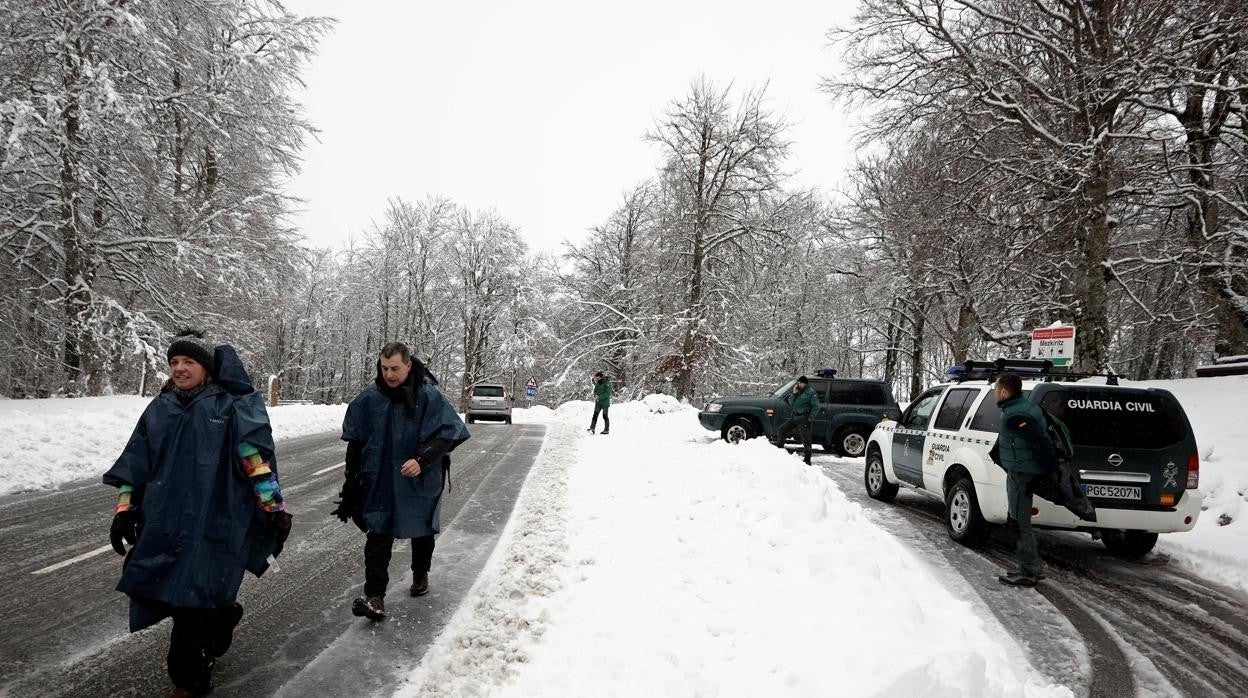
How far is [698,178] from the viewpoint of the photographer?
24.7 metres

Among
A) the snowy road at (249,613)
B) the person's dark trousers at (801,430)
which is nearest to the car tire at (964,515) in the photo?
the snowy road at (249,613)

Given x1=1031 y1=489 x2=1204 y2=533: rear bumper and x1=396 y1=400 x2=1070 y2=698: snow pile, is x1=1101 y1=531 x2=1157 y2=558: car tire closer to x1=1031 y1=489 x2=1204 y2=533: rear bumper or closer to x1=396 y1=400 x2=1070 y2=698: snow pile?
x1=1031 y1=489 x2=1204 y2=533: rear bumper

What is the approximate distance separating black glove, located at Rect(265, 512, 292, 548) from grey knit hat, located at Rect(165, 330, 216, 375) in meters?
0.82

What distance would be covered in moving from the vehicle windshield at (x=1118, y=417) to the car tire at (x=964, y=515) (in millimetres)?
1173

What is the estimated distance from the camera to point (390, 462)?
4.16m

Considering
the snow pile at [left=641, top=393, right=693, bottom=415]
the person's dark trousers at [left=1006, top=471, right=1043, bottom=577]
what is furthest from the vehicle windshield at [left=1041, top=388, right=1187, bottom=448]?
the snow pile at [left=641, top=393, right=693, bottom=415]

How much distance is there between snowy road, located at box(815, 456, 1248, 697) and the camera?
3.78 m

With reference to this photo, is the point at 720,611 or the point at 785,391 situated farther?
the point at 785,391

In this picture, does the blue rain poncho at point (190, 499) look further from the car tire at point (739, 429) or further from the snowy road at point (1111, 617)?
the car tire at point (739, 429)

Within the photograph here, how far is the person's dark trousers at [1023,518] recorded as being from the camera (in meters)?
5.44

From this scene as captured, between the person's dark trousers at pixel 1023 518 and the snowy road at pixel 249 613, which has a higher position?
the person's dark trousers at pixel 1023 518

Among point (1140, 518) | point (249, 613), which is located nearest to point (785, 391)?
point (1140, 518)

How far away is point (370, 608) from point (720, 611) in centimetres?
Result: 233

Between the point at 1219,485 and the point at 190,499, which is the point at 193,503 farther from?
the point at 1219,485
